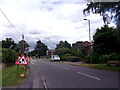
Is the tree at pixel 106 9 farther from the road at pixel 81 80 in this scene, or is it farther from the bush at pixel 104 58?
the bush at pixel 104 58

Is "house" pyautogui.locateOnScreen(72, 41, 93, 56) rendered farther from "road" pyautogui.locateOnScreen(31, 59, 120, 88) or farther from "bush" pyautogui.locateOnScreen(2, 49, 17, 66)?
"road" pyautogui.locateOnScreen(31, 59, 120, 88)

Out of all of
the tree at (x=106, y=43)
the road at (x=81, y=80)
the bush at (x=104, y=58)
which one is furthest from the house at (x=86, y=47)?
the road at (x=81, y=80)

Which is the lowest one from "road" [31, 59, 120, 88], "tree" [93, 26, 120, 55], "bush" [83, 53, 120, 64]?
"road" [31, 59, 120, 88]

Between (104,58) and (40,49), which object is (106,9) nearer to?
(104,58)

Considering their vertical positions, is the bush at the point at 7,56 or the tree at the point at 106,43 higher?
the tree at the point at 106,43

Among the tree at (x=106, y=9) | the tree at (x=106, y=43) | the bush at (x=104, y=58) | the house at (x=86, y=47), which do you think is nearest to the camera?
the tree at (x=106, y=9)

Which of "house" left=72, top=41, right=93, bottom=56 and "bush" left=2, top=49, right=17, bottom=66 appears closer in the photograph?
"bush" left=2, top=49, right=17, bottom=66

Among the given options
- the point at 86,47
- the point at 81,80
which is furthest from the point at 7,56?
the point at 86,47

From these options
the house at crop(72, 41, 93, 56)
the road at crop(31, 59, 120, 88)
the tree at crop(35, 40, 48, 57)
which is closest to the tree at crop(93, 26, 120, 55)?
the house at crop(72, 41, 93, 56)

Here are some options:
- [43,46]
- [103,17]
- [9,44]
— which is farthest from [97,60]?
[43,46]

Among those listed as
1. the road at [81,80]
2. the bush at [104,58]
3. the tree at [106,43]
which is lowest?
the road at [81,80]

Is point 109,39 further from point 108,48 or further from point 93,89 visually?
point 93,89

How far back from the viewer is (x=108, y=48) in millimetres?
26938

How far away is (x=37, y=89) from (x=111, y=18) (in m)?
12.0
